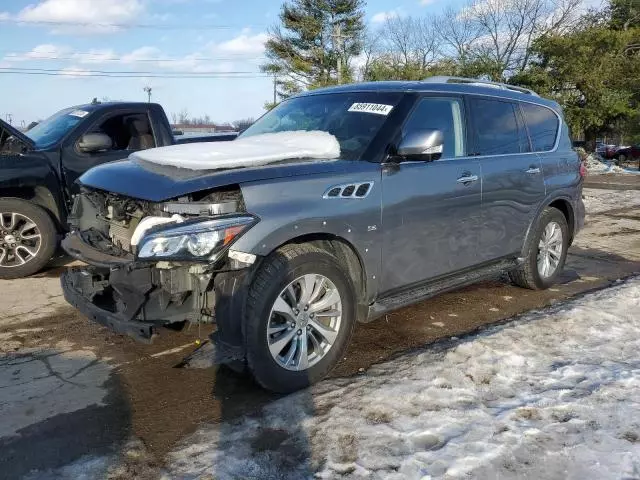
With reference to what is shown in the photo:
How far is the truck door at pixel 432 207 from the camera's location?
3.93 meters

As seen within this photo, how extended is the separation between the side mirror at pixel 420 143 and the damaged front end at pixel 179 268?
1.26 m

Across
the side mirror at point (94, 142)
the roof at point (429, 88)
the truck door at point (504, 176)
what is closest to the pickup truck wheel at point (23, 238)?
the side mirror at point (94, 142)

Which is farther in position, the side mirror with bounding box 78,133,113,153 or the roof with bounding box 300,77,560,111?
the side mirror with bounding box 78,133,113,153

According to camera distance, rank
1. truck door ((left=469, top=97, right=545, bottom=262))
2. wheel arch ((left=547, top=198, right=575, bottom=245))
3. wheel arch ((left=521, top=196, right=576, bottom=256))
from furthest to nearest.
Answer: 1. wheel arch ((left=547, top=198, right=575, bottom=245))
2. wheel arch ((left=521, top=196, right=576, bottom=256))
3. truck door ((left=469, top=97, right=545, bottom=262))

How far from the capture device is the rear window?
5496 mm

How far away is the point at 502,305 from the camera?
5.47m

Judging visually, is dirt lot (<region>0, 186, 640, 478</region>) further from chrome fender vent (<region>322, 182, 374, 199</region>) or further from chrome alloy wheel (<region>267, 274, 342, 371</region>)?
chrome fender vent (<region>322, 182, 374, 199</region>)

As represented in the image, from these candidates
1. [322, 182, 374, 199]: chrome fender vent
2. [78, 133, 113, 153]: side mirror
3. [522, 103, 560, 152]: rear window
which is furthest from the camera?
[78, 133, 113, 153]: side mirror

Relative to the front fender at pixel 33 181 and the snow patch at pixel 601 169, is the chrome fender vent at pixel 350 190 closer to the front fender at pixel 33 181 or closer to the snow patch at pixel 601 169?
the front fender at pixel 33 181

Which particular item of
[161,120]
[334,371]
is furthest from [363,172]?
[161,120]

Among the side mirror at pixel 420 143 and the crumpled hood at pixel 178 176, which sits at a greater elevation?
the side mirror at pixel 420 143

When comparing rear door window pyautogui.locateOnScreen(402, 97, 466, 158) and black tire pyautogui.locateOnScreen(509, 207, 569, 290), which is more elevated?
rear door window pyautogui.locateOnScreen(402, 97, 466, 158)

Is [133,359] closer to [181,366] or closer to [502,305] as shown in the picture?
[181,366]

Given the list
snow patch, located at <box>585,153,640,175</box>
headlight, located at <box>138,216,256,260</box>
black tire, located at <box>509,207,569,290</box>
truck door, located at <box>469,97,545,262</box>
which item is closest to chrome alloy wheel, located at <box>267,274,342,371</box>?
headlight, located at <box>138,216,256,260</box>
